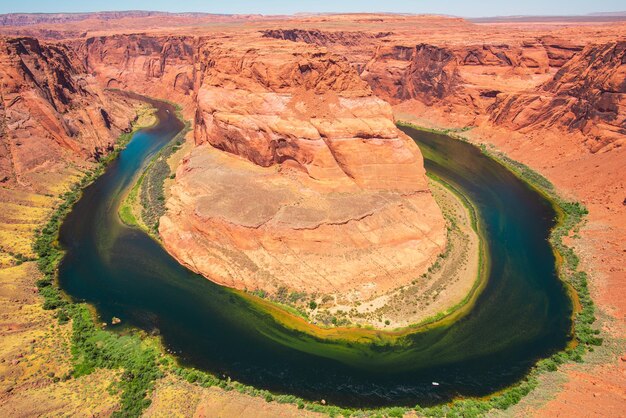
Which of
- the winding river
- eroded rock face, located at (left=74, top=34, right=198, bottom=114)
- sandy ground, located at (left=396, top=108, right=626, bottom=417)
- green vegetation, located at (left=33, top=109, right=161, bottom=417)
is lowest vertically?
green vegetation, located at (left=33, top=109, right=161, bottom=417)

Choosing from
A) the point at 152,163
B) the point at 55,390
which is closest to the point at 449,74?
the point at 152,163

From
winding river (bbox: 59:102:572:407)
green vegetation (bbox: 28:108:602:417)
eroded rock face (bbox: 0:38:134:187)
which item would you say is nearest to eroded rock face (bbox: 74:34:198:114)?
eroded rock face (bbox: 0:38:134:187)

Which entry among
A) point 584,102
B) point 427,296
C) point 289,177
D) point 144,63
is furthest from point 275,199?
point 144,63

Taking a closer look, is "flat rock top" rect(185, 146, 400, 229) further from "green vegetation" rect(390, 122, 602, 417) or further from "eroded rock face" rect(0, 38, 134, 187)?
"eroded rock face" rect(0, 38, 134, 187)

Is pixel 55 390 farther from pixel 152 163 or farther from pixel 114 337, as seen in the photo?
pixel 152 163

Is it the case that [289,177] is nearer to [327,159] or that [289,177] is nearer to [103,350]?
[327,159]

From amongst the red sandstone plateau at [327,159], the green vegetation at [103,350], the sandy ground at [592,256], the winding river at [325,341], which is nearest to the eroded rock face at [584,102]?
the red sandstone plateau at [327,159]
